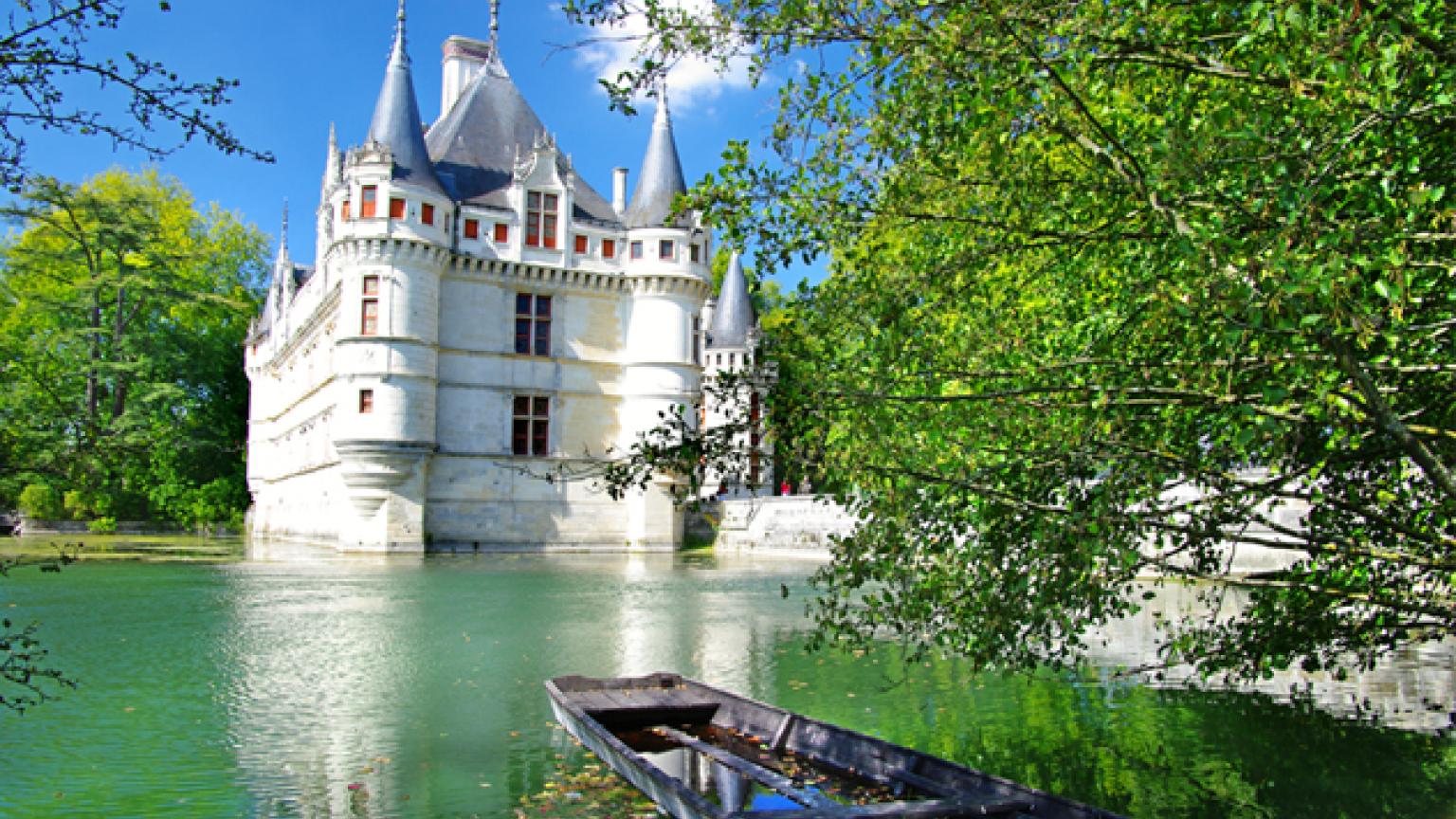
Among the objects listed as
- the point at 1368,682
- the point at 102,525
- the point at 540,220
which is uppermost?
the point at 540,220

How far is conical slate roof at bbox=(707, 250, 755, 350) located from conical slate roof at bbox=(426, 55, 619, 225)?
11.1 meters

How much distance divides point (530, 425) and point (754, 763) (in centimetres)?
2509

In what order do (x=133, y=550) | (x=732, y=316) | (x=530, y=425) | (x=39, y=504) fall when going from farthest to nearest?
(x=732, y=316), (x=39, y=504), (x=530, y=425), (x=133, y=550)

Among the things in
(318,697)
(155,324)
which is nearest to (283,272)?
(155,324)

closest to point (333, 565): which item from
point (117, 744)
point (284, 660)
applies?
point (284, 660)

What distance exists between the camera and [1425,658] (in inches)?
393

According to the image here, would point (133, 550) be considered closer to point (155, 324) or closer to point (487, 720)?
point (155, 324)

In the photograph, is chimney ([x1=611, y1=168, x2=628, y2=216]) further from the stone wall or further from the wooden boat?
the wooden boat

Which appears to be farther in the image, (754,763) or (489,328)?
(489,328)

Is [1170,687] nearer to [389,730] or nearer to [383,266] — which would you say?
[389,730]

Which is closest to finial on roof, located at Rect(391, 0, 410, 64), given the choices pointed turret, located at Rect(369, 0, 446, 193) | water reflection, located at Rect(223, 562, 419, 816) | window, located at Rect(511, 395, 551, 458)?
pointed turret, located at Rect(369, 0, 446, 193)

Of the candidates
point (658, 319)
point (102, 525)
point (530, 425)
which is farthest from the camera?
point (102, 525)

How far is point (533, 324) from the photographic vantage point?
100 feet

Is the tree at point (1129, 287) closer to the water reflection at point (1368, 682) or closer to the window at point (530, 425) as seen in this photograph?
the water reflection at point (1368, 682)
